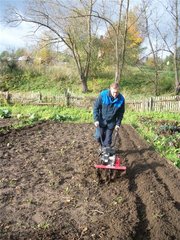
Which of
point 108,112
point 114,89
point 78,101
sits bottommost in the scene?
point 78,101

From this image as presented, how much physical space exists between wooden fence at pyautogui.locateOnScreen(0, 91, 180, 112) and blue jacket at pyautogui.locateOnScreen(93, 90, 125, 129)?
12.9 m

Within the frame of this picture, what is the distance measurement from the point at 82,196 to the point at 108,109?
2367 millimetres

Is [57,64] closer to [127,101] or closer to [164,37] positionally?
[164,37]

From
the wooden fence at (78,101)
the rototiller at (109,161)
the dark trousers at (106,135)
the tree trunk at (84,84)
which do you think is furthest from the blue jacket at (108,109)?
the tree trunk at (84,84)

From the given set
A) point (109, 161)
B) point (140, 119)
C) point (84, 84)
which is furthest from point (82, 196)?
point (84, 84)

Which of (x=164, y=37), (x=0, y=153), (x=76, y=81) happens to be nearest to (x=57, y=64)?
(x=76, y=81)

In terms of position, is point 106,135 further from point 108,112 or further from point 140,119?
point 140,119

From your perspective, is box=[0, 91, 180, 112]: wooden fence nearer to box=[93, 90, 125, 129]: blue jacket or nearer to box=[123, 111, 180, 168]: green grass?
box=[123, 111, 180, 168]: green grass

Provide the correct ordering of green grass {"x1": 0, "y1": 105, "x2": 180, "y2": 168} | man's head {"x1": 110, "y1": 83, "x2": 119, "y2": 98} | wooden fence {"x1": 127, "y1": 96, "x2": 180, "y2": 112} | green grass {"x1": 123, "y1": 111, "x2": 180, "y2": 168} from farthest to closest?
wooden fence {"x1": 127, "y1": 96, "x2": 180, "y2": 112} < green grass {"x1": 0, "y1": 105, "x2": 180, "y2": 168} < green grass {"x1": 123, "y1": 111, "x2": 180, "y2": 168} < man's head {"x1": 110, "y1": 83, "x2": 119, "y2": 98}

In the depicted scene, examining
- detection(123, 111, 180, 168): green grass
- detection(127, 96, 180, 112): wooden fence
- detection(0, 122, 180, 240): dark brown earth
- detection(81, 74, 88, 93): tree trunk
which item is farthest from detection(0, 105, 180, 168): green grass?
detection(81, 74, 88, 93): tree trunk

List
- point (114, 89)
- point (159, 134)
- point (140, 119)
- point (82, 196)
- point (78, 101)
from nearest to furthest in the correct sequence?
point (82, 196), point (114, 89), point (159, 134), point (140, 119), point (78, 101)

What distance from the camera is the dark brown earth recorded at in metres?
4.88

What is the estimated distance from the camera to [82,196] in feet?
20.2

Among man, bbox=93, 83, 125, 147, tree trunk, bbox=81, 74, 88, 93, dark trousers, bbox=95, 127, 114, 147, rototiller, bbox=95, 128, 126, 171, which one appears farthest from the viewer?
tree trunk, bbox=81, 74, 88, 93
